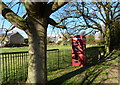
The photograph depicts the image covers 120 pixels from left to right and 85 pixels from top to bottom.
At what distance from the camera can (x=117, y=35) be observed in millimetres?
17156

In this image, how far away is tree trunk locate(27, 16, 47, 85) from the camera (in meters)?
3.24

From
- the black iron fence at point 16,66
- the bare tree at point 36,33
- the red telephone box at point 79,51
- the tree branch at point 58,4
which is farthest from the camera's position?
the red telephone box at point 79,51

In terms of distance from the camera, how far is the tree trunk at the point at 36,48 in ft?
10.6

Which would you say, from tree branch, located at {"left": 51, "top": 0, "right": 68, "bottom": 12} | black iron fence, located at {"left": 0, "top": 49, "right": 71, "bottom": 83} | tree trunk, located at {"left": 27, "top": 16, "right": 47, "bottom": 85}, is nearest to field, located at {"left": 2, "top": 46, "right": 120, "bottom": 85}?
black iron fence, located at {"left": 0, "top": 49, "right": 71, "bottom": 83}

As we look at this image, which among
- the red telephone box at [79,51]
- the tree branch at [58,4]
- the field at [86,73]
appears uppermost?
the tree branch at [58,4]

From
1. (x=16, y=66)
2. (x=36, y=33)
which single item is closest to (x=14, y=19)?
(x=36, y=33)

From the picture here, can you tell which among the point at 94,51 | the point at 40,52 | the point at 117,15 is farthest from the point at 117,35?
the point at 40,52

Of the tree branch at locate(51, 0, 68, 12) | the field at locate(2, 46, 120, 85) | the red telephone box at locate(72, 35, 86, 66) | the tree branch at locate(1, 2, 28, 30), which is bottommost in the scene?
the field at locate(2, 46, 120, 85)

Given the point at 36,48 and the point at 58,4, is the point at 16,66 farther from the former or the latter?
the point at 58,4

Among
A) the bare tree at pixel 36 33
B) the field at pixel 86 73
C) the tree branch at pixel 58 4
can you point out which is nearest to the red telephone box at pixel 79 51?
the field at pixel 86 73

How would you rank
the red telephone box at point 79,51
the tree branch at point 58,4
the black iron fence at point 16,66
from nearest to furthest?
1. the tree branch at point 58,4
2. the black iron fence at point 16,66
3. the red telephone box at point 79,51

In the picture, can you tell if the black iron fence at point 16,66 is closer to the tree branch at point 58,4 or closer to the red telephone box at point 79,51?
the red telephone box at point 79,51

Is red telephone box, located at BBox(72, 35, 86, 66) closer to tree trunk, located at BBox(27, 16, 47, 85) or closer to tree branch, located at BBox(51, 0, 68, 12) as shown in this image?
tree trunk, located at BBox(27, 16, 47, 85)

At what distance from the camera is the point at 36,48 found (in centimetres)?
324
